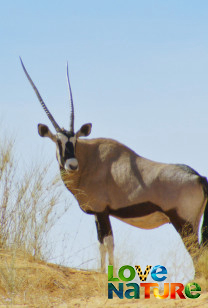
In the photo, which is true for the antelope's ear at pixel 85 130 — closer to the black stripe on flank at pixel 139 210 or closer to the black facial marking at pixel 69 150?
the black facial marking at pixel 69 150

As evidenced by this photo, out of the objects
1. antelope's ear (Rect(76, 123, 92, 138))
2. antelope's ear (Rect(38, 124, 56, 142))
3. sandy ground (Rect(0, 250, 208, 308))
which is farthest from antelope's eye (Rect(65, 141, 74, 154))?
sandy ground (Rect(0, 250, 208, 308))

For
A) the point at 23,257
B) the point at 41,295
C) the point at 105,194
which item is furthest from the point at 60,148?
the point at 41,295

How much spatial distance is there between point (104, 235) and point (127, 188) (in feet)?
2.66

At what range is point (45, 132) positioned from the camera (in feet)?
31.5

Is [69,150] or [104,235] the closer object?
[104,235]

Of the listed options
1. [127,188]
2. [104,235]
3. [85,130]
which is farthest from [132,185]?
[85,130]

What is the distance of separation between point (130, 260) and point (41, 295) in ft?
4.04

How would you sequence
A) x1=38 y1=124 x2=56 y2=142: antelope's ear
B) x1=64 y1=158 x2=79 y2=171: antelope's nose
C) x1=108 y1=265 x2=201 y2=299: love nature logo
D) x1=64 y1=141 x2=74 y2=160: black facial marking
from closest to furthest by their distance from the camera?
x1=108 y1=265 x2=201 y2=299: love nature logo → x1=64 y1=158 x2=79 y2=171: antelope's nose → x1=64 y1=141 x2=74 y2=160: black facial marking → x1=38 y1=124 x2=56 y2=142: antelope's ear

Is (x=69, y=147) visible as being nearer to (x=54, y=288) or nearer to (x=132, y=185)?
(x=132, y=185)

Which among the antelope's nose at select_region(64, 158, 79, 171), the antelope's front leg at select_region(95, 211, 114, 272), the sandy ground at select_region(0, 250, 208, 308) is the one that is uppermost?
the antelope's nose at select_region(64, 158, 79, 171)

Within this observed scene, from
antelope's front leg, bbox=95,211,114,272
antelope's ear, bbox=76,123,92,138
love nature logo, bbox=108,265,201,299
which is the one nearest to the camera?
love nature logo, bbox=108,265,201,299

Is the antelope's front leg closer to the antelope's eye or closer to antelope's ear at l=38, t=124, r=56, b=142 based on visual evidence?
the antelope's eye

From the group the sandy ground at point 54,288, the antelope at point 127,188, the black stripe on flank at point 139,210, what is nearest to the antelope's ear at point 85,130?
the antelope at point 127,188

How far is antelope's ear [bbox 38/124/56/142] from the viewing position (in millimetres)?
9562
